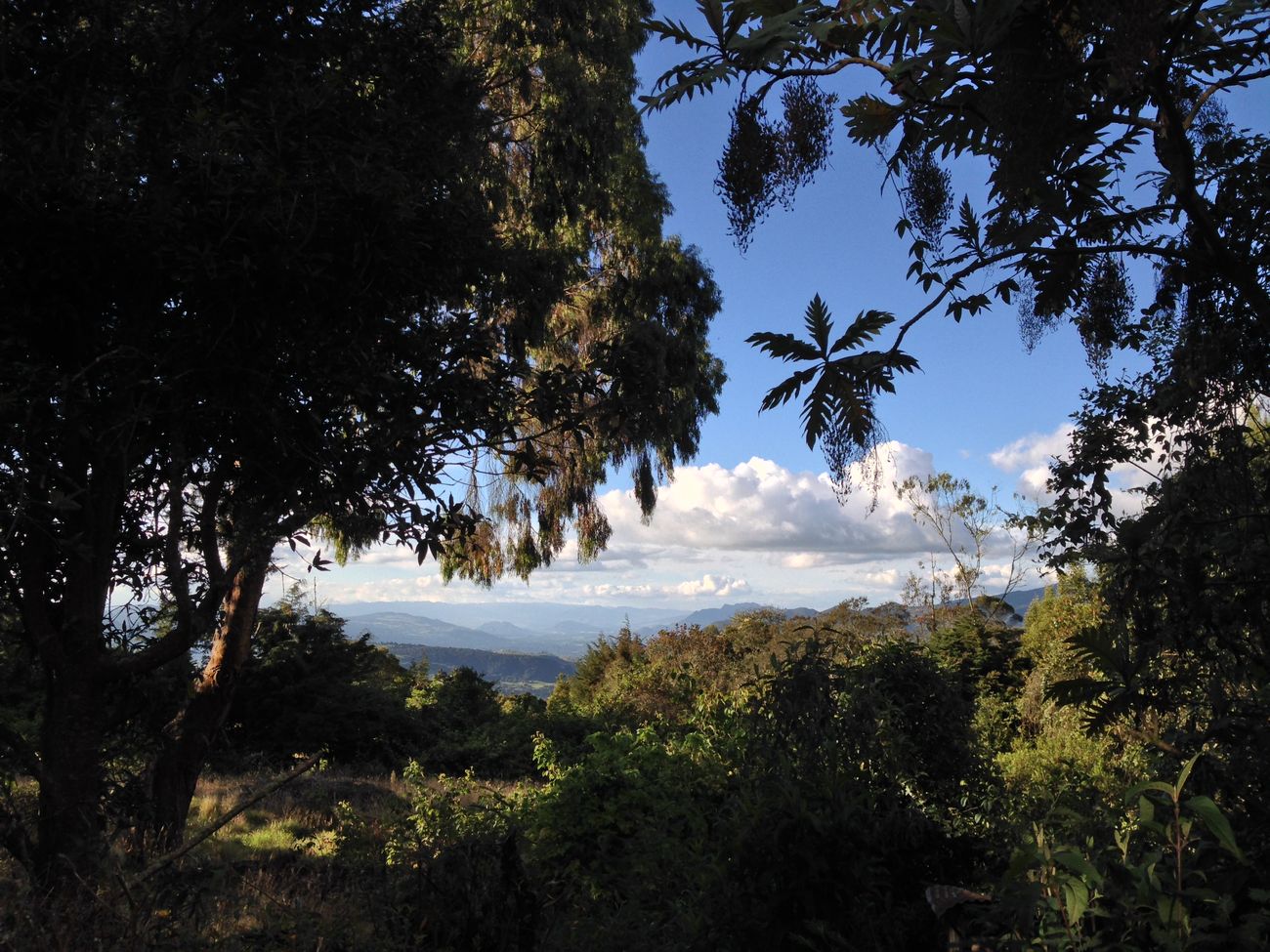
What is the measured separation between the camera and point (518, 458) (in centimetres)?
579

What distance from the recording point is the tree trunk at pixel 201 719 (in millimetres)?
7035

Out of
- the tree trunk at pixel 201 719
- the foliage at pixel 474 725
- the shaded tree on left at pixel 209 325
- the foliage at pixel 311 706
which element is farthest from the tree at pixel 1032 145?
the foliage at pixel 311 706

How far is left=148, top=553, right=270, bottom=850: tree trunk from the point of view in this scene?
704 centimetres

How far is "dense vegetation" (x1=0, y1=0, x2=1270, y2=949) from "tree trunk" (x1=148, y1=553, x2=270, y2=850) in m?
0.05

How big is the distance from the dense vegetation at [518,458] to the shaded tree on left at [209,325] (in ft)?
0.10

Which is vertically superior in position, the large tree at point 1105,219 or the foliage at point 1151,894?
the large tree at point 1105,219

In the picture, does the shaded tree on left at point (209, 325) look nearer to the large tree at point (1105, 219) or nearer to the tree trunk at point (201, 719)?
the tree trunk at point (201, 719)

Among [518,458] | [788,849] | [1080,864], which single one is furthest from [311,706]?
[1080,864]

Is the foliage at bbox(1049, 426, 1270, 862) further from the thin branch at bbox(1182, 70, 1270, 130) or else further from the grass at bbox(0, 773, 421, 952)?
the grass at bbox(0, 773, 421, 952)

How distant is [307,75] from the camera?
5.54 meters

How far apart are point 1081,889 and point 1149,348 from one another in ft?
12.6

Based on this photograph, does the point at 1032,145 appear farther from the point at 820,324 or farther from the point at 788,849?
the point at 788,849

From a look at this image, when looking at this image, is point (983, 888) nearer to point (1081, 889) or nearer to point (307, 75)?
point (1081, 889)

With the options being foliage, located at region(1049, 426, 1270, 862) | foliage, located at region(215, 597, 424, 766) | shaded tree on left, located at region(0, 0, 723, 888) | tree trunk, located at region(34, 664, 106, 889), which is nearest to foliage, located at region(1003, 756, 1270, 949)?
foliage, located at region(1049, 426, 1270, 862)
